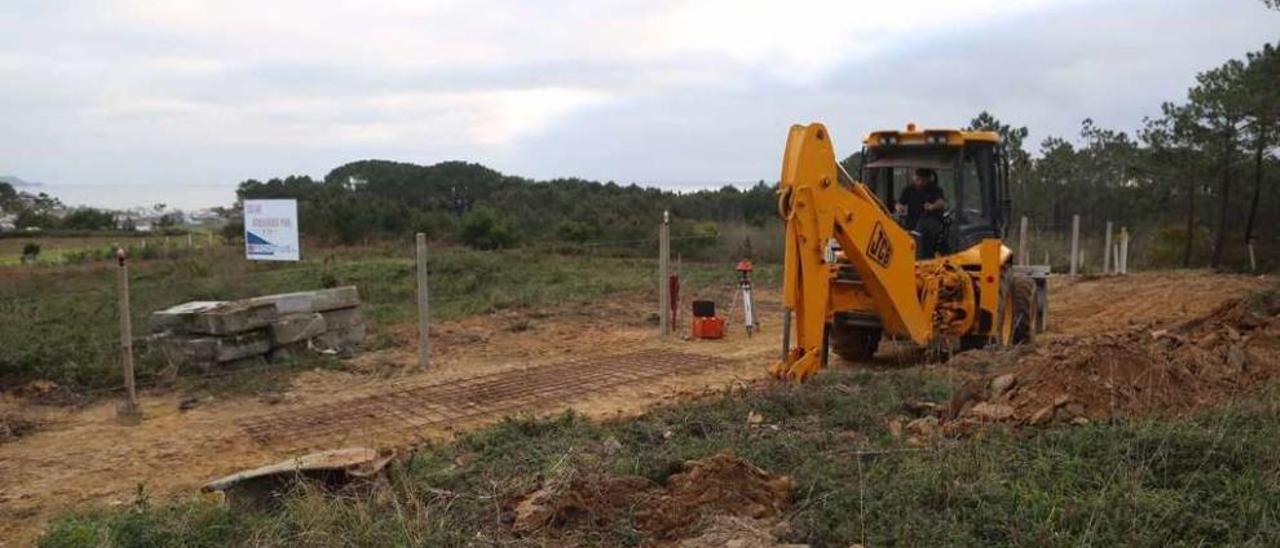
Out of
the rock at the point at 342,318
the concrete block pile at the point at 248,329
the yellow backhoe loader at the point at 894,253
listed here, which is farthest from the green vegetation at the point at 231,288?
the yellow backhoe loader at the point at 894,253

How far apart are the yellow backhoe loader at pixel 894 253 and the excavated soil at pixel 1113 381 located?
4.19 feet

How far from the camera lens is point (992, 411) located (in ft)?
18.8

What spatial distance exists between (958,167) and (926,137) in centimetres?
44

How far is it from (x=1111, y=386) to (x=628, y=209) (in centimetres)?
4198

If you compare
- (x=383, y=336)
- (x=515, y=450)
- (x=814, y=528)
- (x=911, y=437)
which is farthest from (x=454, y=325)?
(x=814, y=528)

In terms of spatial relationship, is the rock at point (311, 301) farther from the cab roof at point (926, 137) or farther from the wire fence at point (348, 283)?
the cab roof at point (926, 137)

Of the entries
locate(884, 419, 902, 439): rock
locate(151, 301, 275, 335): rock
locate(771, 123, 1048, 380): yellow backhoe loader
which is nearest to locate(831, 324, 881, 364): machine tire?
locate(771, 123, 1048, 380): yellow backhoe loader

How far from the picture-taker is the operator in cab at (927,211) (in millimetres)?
9477

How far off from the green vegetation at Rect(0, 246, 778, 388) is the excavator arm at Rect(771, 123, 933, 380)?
19.9ft

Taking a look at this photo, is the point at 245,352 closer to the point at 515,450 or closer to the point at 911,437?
the point at 515,450

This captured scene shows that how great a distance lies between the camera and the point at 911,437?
5.47 meters

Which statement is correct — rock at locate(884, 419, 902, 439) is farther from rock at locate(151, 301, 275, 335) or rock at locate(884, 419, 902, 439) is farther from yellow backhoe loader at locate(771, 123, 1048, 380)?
rock at locate(151, 301, 275, 335)

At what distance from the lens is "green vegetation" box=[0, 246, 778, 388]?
9.69 m

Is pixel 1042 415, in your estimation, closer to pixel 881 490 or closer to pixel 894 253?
pixel 881 490
